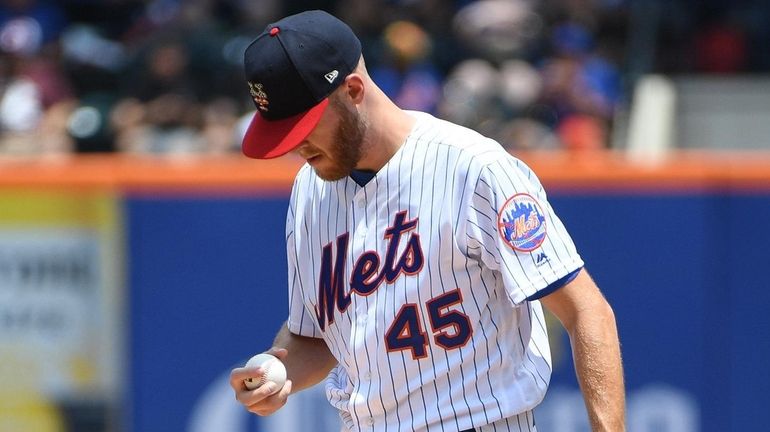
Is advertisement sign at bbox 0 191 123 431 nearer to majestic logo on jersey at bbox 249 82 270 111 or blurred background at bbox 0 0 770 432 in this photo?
blurred background at bbox 0 0 770 432

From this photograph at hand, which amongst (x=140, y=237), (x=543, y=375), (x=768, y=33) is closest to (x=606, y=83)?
(x=768, y=33)

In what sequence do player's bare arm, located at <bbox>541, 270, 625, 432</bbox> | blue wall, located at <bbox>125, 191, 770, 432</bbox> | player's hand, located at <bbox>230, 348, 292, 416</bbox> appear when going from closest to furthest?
player's bare arm, located at <bbox>541, 270, 625, 432</bbox>, player's hand, located at <bbox>230, 348, 292, 416</bbox>, blue wall, located at <bbox>125, 191, 770, 432</bbox>

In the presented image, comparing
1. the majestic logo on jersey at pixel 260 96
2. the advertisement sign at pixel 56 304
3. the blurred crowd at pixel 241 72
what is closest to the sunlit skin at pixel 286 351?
the majestic logo on jersey at pixel 260 96

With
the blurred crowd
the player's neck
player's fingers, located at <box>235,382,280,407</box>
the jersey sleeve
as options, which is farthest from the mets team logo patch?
the blurred crowd

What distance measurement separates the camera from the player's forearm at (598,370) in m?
2.68

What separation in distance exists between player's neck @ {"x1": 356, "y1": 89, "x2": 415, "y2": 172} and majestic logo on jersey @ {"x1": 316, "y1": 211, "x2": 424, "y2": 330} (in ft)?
0.48

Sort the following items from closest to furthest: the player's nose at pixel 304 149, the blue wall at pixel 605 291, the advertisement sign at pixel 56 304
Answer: the player's nose at pixel 304 149
the blue wall at pixel 605 291
the advertisement sign at pixel 56 304

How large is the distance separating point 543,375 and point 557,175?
307cm

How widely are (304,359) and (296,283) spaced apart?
21 cm

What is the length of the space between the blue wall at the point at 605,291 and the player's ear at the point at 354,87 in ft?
10.3

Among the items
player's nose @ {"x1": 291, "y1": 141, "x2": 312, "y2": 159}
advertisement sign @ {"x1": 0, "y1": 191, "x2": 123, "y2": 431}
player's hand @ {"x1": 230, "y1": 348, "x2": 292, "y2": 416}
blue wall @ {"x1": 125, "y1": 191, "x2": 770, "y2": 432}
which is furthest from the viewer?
advertisement sign @ {"x1": 0, "y1": 191, "x2": 123, "y2": 431}

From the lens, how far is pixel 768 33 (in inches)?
429

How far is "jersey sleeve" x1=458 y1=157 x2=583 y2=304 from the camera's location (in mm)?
2721

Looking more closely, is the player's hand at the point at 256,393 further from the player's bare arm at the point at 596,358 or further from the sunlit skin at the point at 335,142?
the player's bare arm at the point at 596,358
